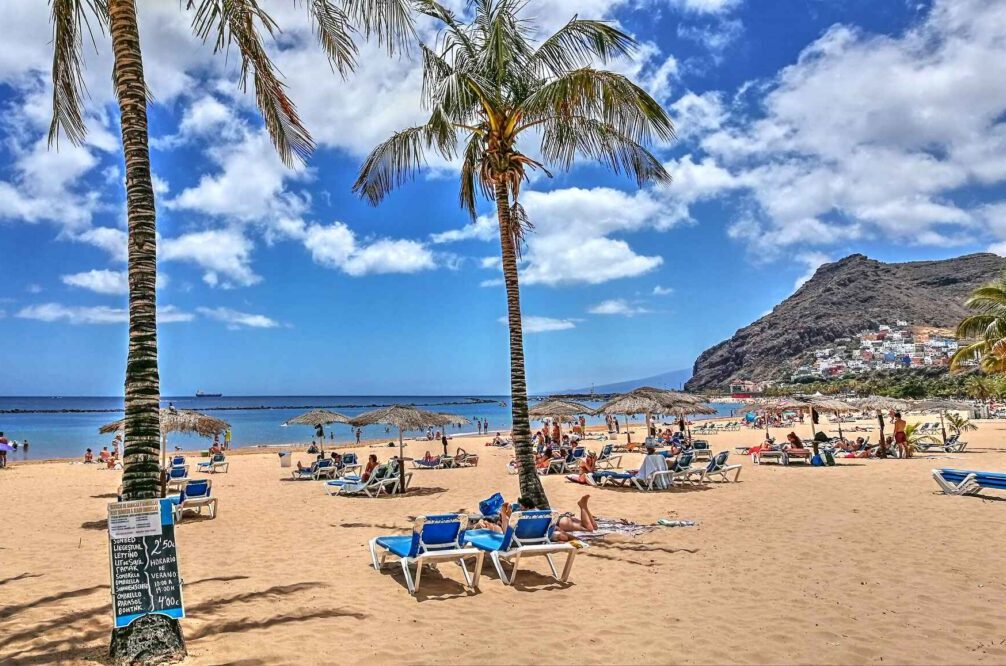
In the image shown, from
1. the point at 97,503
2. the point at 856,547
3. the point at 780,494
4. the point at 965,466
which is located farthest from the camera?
the point at 965,466

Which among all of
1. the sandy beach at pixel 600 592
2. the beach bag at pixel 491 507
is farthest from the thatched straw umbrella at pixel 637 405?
the beach bag at pixel 491 507

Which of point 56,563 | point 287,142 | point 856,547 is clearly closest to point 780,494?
point 856,547

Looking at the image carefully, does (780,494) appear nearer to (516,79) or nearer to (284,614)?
(516,79)

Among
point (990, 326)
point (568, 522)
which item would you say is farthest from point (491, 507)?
point (990, 326)

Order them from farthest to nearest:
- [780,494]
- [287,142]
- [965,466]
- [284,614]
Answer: [965,466] < [780,494] < [287,142] < [284,614]

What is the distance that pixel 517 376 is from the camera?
33.0 feet

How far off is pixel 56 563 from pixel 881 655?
8.39m

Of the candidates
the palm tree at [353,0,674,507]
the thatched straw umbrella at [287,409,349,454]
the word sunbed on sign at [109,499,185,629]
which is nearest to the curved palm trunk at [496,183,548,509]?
the palm tree at [353,0,674,507]

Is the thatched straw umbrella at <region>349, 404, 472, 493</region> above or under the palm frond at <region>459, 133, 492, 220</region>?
under

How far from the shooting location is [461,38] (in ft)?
33.5

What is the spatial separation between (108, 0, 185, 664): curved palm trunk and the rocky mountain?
15145 centimetres

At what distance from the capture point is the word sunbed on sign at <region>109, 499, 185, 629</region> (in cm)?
418

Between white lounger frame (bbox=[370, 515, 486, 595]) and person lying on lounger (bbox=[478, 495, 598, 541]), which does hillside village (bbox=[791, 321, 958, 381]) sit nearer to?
person lying on lounger (bbox=[478, 495, 598, 541])

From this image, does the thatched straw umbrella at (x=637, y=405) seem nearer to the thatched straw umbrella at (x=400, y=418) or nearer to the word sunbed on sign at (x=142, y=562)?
the thatched straw umbrella at (x=400, y=418)
